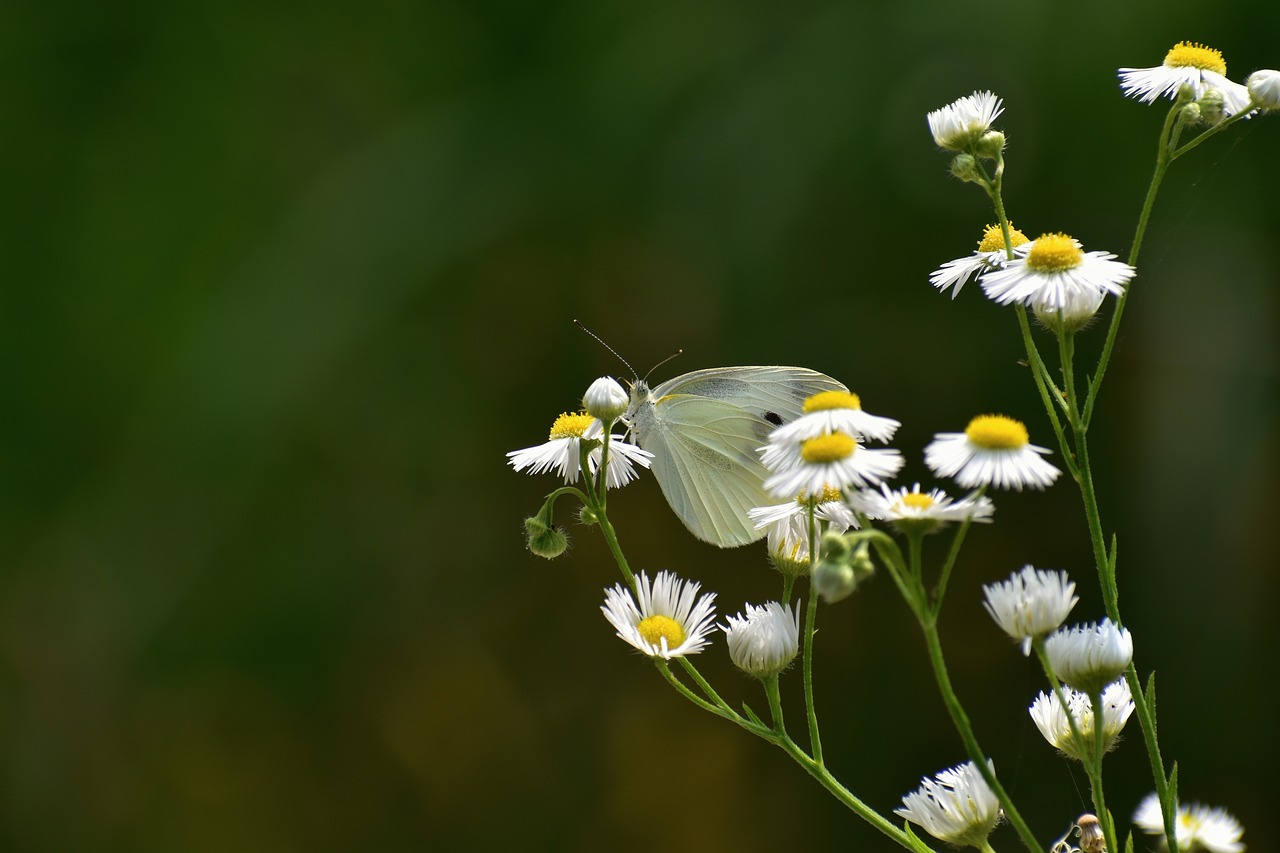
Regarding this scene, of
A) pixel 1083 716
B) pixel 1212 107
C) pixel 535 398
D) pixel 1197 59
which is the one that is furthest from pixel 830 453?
pixel 535 398

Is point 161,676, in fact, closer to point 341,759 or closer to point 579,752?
point 341,759

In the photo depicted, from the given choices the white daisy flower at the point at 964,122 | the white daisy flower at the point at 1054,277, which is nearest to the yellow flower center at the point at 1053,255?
the white daisy flower at the point at 1054,277

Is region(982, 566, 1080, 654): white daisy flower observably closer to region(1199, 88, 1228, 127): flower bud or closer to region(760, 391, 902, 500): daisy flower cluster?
region(760, 391, 902, 500): daisy flower cluster

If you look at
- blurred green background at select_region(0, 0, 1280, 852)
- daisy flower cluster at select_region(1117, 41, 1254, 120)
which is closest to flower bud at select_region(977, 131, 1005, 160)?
daisy flower cluster at select_region(1117, 41, 1254, 120)

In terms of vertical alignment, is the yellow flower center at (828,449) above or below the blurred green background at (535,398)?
below

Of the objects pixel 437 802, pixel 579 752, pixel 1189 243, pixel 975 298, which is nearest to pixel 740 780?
pixel 579 752

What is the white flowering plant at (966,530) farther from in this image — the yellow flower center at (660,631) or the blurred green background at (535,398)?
the blurred green background at (535,398)

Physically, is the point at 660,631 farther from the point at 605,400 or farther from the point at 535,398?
the point at 535,398
